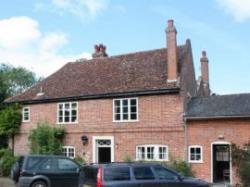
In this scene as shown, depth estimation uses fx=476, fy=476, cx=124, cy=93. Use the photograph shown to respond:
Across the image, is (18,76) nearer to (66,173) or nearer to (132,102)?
(132,102)

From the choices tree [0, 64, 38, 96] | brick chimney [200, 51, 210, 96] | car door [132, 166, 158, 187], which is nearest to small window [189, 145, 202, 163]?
brick chimney [200, 51, 210, 96]

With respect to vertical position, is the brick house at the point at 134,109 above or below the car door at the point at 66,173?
above

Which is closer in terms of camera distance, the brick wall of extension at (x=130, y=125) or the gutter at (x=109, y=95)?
the brick wall of extension at (x=130, y=125)

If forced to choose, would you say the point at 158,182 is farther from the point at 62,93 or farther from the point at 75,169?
the point at 62,93

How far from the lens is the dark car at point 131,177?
15969mm

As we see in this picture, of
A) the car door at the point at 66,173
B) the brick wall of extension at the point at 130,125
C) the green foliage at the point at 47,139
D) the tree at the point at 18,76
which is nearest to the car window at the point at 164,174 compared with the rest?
the car door at the point at 66,173

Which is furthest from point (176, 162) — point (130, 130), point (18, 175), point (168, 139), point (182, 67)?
point (18, 175)

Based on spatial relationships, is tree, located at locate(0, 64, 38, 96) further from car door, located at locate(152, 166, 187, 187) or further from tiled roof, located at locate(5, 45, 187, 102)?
car door, located at locate(152, 166, 187, 187)

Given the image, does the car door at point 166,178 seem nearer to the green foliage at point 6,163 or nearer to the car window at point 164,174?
the car window at point 164,174

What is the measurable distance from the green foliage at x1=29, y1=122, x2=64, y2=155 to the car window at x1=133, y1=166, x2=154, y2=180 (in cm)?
1666

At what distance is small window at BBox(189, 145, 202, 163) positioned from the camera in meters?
27.4

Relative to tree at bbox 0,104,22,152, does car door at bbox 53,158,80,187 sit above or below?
below

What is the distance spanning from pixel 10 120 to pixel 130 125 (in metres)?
10.9

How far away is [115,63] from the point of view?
35.1 m
